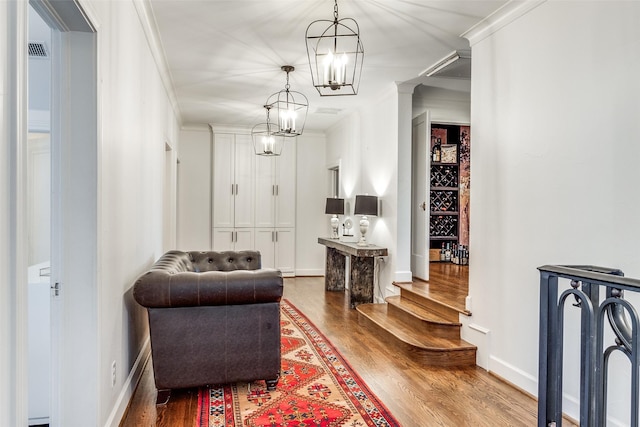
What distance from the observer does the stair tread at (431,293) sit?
149 inches

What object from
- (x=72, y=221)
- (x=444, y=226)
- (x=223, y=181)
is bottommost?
(x=444, y=226)

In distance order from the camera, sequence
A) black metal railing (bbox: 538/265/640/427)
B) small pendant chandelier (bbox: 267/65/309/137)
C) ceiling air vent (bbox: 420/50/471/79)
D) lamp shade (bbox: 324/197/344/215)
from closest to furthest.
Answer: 1. black metal railing (bbox: 538/265/640/427)
2. ceiling air vent (bbox: 420/50/471/79)
3. small pendant chandelier (bbox: 267/65/309/137)
4. lamp shade (bbox: 324/197/344/215)

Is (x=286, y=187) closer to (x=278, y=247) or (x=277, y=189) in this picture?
(x=277, y=189)

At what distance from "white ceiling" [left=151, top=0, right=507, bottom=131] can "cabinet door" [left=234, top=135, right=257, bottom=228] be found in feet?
6.67

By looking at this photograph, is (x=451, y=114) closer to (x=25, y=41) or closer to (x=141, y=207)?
(x=141, y=207)

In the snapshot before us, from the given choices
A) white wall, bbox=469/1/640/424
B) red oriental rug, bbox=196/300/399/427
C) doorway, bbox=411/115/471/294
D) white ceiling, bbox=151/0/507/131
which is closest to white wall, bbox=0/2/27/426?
red oriental rug, bbox=196/300/399/427

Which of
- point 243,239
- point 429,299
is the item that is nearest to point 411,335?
point 429,299

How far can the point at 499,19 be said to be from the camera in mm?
3209

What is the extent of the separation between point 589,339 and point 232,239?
21.6 feet

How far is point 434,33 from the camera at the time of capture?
357 cm

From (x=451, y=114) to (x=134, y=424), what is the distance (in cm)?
502

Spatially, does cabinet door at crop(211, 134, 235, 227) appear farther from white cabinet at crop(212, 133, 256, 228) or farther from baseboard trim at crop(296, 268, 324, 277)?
baseboard trim at crop(296, 268, 324, 277)

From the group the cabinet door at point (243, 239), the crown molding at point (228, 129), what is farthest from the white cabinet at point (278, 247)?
the crown molding at point (228, 129)

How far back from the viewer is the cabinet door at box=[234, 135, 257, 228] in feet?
25.1
